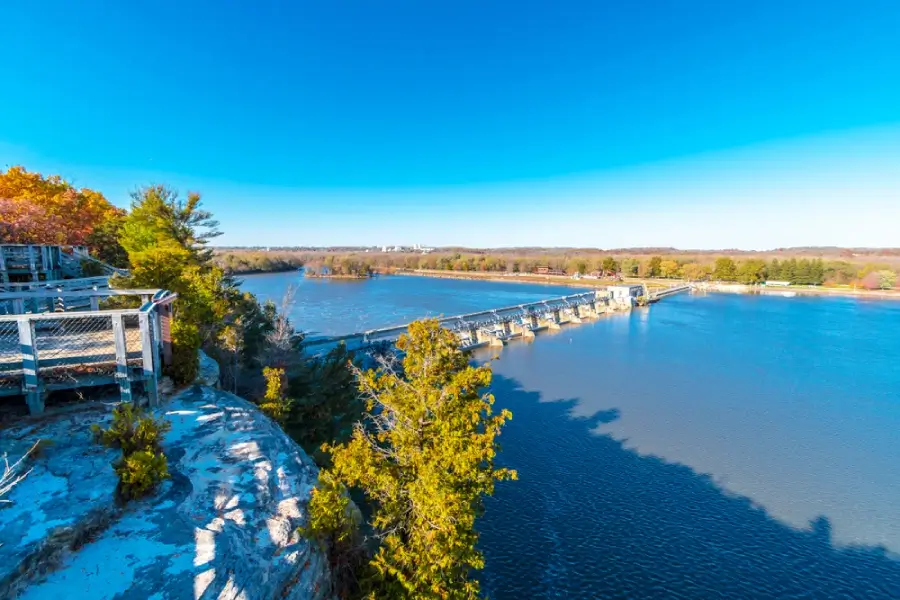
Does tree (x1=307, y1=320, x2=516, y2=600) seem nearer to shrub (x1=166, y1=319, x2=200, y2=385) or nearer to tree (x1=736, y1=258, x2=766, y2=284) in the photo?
shrub (x1=166, y1=319, x2=200, y2=385)

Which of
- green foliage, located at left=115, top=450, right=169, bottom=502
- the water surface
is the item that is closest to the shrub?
green foliage, located at left=115, top=450, right=169, bottom=502

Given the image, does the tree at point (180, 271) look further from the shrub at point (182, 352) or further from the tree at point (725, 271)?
the tree at point (725, 271)

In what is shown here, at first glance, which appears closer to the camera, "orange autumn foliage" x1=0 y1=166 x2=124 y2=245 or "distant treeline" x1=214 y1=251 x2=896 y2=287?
"orange autumn foliage" x1=0 y1=166 x2=124 y2=245

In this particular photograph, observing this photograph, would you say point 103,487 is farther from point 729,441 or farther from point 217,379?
point 729,441

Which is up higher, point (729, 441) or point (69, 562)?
point (69, 562)

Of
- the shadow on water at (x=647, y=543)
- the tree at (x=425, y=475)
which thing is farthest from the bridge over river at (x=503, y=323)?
the tree at (x=425, y=475)

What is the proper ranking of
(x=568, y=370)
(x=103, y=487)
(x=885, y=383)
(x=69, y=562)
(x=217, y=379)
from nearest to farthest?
(x=69, y=562) < (x=103, y=487) < (x=217, y=379) < (x=885, y=383) < (x=568, y=370)

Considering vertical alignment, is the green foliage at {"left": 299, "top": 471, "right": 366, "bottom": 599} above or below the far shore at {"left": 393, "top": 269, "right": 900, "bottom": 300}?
above

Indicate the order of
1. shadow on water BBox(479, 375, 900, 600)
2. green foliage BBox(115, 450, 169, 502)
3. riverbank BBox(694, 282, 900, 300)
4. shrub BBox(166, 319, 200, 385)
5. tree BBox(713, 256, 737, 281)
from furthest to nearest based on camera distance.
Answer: tree BBox(713, 256, 737, 281) → riverbank BBox(694, 282, 900, 300) → shadow on water BBox(479, 375, 900, 600) → shrub BBox(166, 319, 200, 385) → green foliage BBox(115, 450, 169, 502)

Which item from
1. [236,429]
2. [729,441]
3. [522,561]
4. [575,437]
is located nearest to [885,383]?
[729,441]
